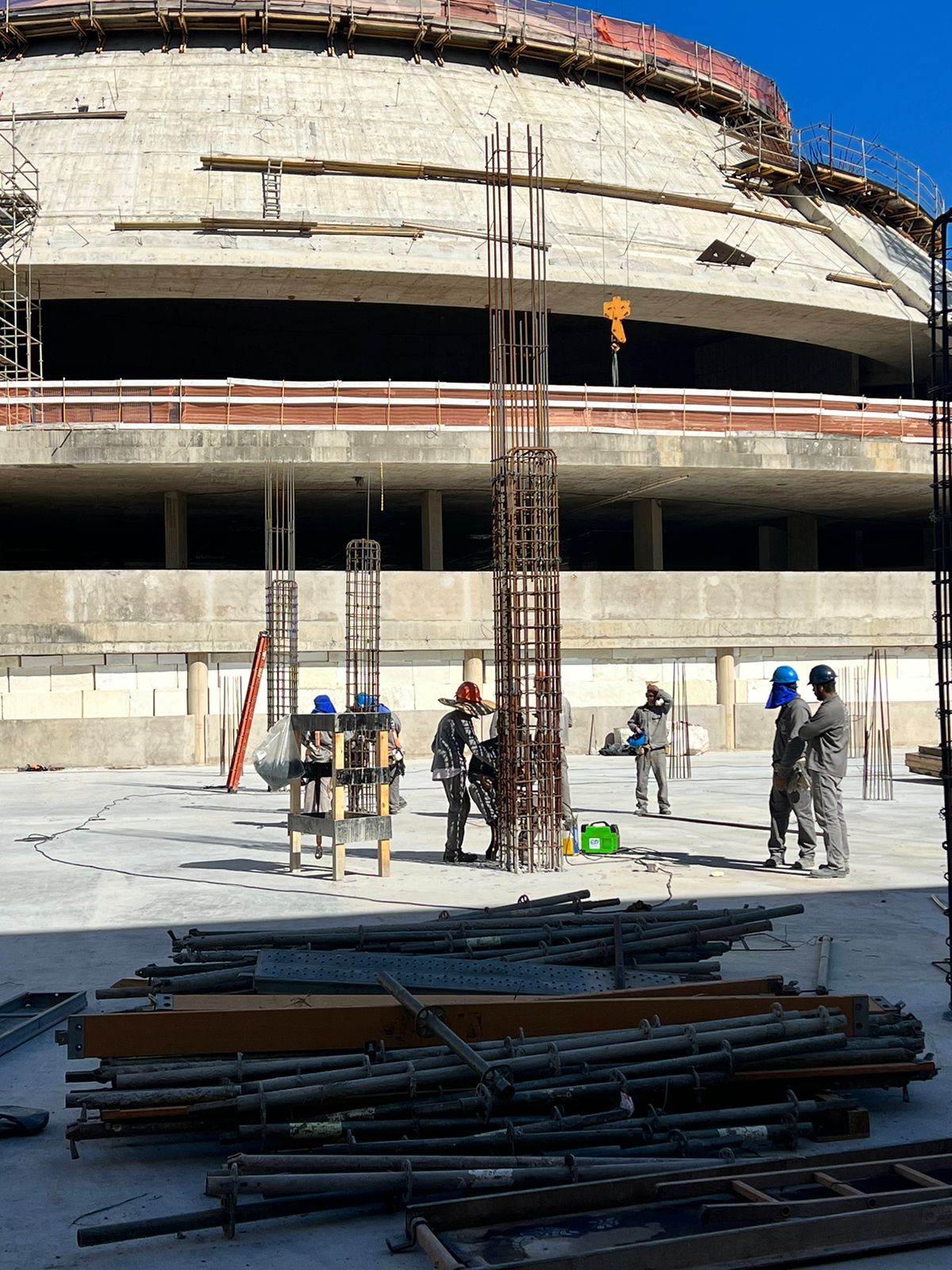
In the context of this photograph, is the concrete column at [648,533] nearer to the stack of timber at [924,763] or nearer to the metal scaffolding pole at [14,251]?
the stack of timber at [924,763]

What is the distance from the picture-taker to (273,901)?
38.5 feet

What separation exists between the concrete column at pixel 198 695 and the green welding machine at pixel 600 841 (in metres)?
16.8

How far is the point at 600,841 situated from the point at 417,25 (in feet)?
100

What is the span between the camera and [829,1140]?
587cm

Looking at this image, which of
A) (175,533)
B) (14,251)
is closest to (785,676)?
(175,533)

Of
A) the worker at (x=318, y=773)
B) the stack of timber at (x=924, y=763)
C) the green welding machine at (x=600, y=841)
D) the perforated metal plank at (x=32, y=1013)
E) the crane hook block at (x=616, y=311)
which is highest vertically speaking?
the crane hook block at (x=616, y=311)

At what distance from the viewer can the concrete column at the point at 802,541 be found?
38250mm

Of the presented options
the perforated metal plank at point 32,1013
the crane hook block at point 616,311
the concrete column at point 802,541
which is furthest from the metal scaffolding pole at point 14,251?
the perforated metal plank at point 32,1013

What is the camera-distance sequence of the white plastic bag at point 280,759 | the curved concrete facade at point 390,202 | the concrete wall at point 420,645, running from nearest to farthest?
1. the white plastic bag at point 280,759
2. the concrete wall at point 420,645
3. the curved concrete facade at point 390,202

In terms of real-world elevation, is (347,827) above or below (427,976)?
above

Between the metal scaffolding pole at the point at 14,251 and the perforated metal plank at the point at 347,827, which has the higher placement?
the metal scaffolding pole at the point at 14,251

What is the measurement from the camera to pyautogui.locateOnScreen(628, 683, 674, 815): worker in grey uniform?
1803 centimetres

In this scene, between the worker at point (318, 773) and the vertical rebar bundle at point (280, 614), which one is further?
the vertical rebar bundle at point (280, 614)

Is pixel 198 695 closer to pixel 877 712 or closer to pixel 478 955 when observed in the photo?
pixel 877 712
